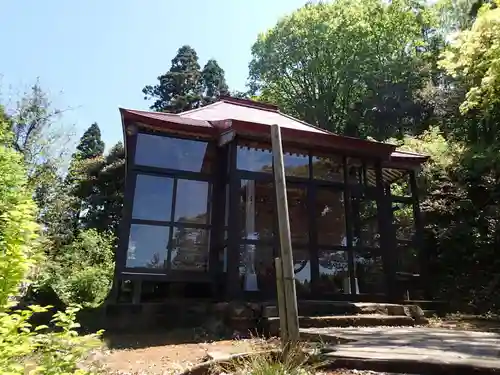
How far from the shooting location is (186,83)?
30.6m

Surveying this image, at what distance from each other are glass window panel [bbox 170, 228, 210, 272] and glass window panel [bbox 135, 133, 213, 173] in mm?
1298

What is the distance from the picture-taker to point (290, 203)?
328 inches

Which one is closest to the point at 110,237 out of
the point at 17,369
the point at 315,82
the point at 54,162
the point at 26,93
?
the point at 54,162

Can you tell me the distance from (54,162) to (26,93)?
322cm

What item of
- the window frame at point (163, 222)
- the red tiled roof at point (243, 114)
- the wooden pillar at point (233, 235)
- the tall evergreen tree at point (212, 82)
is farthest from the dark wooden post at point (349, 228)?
the tall evergreen tree at point (212, 82)

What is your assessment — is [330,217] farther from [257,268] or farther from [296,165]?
[257,268]

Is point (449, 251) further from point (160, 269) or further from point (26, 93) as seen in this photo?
point (26, 93)

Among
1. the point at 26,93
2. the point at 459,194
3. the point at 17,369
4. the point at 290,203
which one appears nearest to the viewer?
the point at 17,369

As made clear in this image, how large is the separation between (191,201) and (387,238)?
4278mm

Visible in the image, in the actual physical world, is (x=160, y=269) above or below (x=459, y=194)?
below

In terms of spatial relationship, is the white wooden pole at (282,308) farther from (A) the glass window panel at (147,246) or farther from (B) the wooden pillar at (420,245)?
(B) the wooden pillar at (420,245)

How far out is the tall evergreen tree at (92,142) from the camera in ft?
86.4

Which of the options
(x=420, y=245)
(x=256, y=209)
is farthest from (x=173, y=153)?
(x=420, y=245)

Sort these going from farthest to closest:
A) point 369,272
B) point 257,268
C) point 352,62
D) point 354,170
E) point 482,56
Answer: point 352,62
point 482,56
point 354,170
point 369,272
point 257,268
